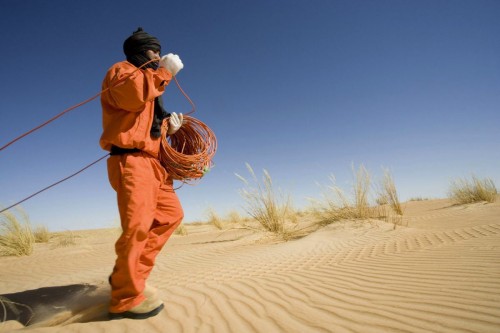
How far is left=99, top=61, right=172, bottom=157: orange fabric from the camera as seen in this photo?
188cm

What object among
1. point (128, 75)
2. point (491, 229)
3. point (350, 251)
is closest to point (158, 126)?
point (128, 75)

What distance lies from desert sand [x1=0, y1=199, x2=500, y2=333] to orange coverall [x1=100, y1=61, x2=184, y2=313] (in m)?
0.34

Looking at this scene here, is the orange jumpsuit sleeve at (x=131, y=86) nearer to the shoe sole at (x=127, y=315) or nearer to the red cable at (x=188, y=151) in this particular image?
the red cable at (x=188, y=151)

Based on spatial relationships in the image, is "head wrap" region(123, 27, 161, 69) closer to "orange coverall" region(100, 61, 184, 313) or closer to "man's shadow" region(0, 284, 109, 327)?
"orange coverall" region(100, 61, 184, 313)

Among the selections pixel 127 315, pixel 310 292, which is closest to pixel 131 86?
pixel 127 315

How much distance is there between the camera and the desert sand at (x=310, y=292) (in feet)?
5.57

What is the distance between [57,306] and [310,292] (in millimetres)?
2172

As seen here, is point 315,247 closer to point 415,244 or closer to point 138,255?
point 415,244

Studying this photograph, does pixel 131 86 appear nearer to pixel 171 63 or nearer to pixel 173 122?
→ pixel 171 63

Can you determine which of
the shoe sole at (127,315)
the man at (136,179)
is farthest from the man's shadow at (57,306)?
the man at (136,179)

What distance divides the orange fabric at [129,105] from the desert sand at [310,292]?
1.25m

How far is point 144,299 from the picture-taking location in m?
1.92

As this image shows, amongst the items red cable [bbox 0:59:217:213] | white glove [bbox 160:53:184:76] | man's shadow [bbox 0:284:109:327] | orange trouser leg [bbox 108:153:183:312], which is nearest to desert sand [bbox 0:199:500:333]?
man's shadow [bbox 0:284:109:327]

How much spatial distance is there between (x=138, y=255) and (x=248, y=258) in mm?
2561
